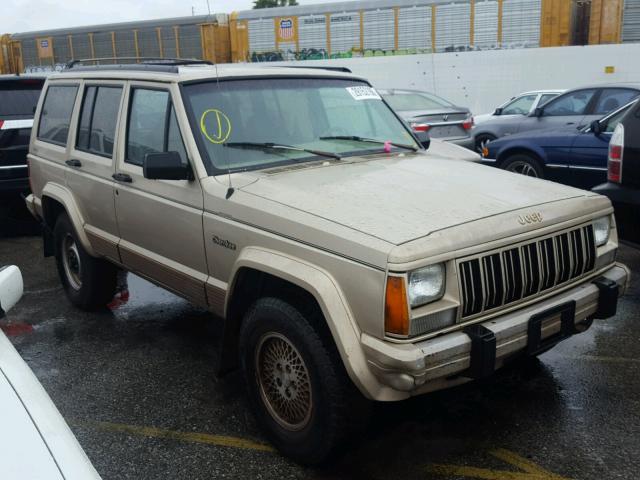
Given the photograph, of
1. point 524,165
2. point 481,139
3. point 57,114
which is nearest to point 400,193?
point 57,114

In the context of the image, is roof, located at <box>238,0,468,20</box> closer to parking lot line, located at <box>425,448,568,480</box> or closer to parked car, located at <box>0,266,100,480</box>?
parking lot line, located at <box>425,448,568,480</box>

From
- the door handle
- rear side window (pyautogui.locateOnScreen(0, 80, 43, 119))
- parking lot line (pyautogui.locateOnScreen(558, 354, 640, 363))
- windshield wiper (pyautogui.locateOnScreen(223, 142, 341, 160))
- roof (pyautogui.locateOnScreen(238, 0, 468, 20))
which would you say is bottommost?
parking lot line (pyautogui.locateOnScreen(558, 354, 640, 363))

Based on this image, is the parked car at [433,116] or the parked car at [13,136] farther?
the parked car at [433,116]

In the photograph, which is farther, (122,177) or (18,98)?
(18,98)

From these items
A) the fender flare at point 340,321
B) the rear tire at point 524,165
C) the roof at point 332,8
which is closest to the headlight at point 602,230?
the fender flare at point 340,321

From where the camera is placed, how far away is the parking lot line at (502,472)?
10.0 ft

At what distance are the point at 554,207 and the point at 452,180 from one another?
1.91 ft

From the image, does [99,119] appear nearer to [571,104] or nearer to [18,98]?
[18,98]

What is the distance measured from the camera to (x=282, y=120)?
405 cm

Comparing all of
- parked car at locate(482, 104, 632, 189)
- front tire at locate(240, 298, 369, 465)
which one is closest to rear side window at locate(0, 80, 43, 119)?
front tire at locate(240, 298, 369, 465)

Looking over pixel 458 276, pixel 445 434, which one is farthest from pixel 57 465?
pixel 445 434

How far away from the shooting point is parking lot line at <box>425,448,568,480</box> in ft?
10.0

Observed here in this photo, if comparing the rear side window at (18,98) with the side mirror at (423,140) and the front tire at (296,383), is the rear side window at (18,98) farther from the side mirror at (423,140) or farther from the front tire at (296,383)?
the front tire at (296,383)

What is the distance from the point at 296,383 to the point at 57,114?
12.1 feet
